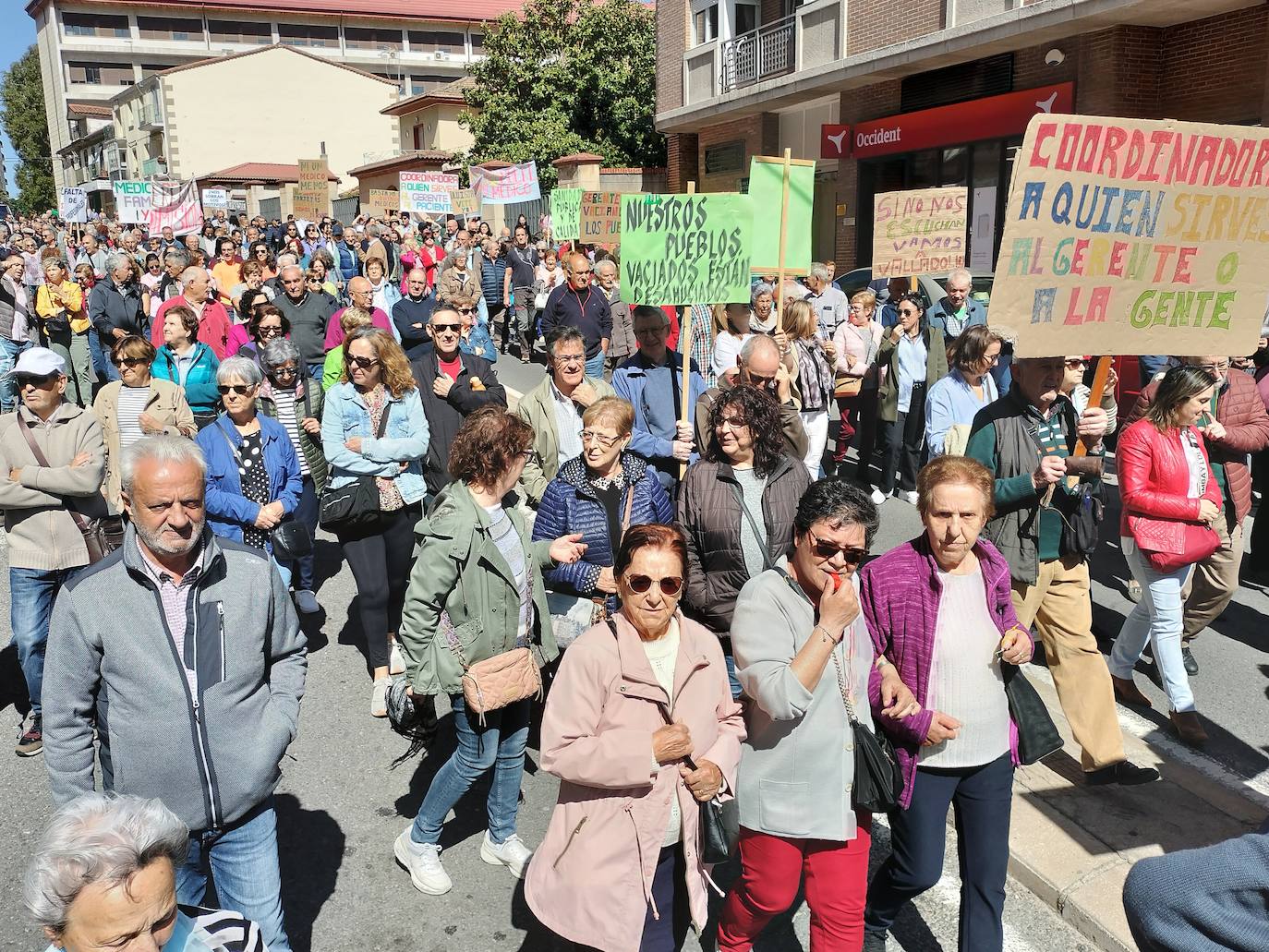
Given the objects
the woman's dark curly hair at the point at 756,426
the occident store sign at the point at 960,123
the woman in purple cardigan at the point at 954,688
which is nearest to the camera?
the woman in purple cardigan at the point at 954,688

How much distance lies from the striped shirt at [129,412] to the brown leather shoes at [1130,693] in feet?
18.7

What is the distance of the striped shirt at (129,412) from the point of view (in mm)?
6332

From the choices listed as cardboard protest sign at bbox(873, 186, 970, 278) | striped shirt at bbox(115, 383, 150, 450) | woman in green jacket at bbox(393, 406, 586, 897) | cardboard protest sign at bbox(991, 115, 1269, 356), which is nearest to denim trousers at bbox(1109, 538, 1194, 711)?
cardboard protest sign at bbox(991, 115, 1269, 356)

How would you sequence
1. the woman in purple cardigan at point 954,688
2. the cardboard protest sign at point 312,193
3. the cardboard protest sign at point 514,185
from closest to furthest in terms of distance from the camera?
the woman in purple cardigan at point 954,688
the cardboard protest sign at point 514,185
the cardboard protest sign at point 312,193

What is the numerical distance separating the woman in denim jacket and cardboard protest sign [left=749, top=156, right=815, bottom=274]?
105 inches

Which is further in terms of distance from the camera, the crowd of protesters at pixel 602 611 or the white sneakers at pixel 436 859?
the white sneakers at pixel 436 859

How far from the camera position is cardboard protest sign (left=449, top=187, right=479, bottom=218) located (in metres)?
24.4

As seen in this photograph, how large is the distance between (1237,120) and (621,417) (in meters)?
13.7

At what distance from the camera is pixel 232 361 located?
569cm

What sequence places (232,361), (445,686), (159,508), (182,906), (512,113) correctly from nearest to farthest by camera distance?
(182,906), (159,508), (445,686), (232,361), (512,113)

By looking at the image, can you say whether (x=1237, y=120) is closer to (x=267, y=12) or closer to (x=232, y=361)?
(x=232, y=361)

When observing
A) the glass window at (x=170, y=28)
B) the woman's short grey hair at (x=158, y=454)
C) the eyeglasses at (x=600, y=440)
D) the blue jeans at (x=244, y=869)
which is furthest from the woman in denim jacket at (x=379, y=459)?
the glass window at (x=170, y=28)

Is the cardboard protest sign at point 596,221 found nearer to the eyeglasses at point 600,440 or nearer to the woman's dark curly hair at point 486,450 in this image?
the eyeglasses at point 600,440

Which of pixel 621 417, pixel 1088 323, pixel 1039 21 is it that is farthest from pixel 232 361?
pixel 1039 21
